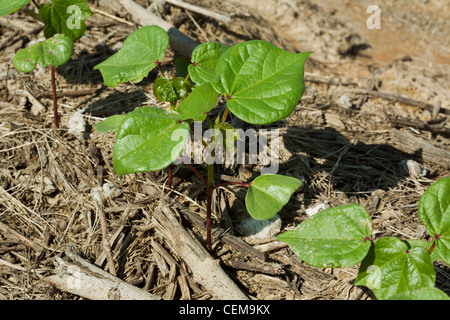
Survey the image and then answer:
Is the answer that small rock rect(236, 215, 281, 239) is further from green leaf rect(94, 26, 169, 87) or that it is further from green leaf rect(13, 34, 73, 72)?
green leaf rect(13, 34, 73, 72)

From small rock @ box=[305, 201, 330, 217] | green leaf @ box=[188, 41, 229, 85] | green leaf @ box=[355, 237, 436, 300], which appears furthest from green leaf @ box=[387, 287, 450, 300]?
green leaf @ box=[188, 41, 229, 85]

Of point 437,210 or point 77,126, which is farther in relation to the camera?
point 77,126

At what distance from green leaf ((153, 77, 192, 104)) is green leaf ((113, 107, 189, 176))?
0.30 metres

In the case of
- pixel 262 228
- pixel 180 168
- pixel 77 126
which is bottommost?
pixel 262 228

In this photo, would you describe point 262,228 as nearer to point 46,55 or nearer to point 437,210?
point 437,210

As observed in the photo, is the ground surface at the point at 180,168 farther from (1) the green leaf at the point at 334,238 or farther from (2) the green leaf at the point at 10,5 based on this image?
(2) the green leaf at the point at 10,5

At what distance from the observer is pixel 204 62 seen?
69.8 inches

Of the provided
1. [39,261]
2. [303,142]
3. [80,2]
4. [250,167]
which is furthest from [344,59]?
[39,261]

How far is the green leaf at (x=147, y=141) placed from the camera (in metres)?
1.38

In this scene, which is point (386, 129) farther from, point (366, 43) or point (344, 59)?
point (366, 43)

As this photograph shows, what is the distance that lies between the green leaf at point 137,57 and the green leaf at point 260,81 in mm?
334

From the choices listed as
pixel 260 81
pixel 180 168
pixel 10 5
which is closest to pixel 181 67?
pixel 180 168

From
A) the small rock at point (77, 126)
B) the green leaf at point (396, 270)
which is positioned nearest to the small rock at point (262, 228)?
the green leaf at point (396, 270)

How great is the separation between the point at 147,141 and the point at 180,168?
77 cm
